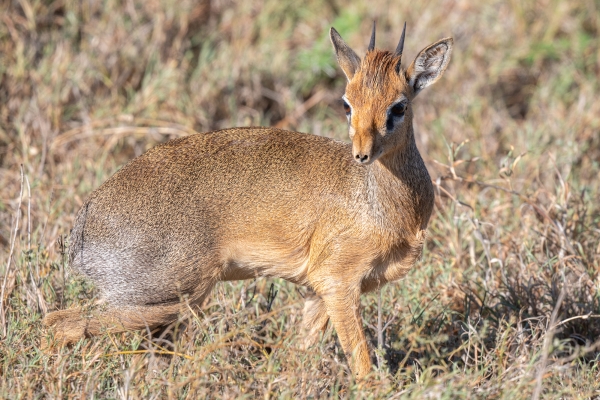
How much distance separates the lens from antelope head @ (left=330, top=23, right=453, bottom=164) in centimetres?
422

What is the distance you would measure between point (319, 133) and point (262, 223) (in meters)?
3.14

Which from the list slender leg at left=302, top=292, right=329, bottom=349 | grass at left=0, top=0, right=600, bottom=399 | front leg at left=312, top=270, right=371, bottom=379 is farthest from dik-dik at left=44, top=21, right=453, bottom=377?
slender leg at left=302, top=292, right=329, bottom=349

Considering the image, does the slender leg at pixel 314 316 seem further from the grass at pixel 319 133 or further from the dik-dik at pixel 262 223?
the dik-dik at pixel 262 223

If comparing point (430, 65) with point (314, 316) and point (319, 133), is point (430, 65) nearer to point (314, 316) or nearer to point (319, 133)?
point (314, 316)

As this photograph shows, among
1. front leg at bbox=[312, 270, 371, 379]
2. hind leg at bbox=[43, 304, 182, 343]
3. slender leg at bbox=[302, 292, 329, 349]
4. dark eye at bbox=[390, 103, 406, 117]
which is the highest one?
dark eye at bbox=[390, 103, 406, 117]

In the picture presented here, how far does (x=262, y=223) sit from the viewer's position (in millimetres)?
4711

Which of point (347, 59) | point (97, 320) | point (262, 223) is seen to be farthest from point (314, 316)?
point (347, 59)

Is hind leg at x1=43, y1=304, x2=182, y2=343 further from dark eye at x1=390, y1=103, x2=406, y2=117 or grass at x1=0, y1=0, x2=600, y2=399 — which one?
dark eye at x1=390, y1=103, x2=406, y2=117

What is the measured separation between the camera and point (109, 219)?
464 centimetres

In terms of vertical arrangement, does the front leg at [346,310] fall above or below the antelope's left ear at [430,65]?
below

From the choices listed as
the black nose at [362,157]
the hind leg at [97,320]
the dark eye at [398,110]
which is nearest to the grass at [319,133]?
the hind leg at [97,320]

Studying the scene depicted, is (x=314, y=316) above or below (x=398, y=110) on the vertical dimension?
below

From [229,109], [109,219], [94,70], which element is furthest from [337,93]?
[109,219]

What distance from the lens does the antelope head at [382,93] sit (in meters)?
4.22
